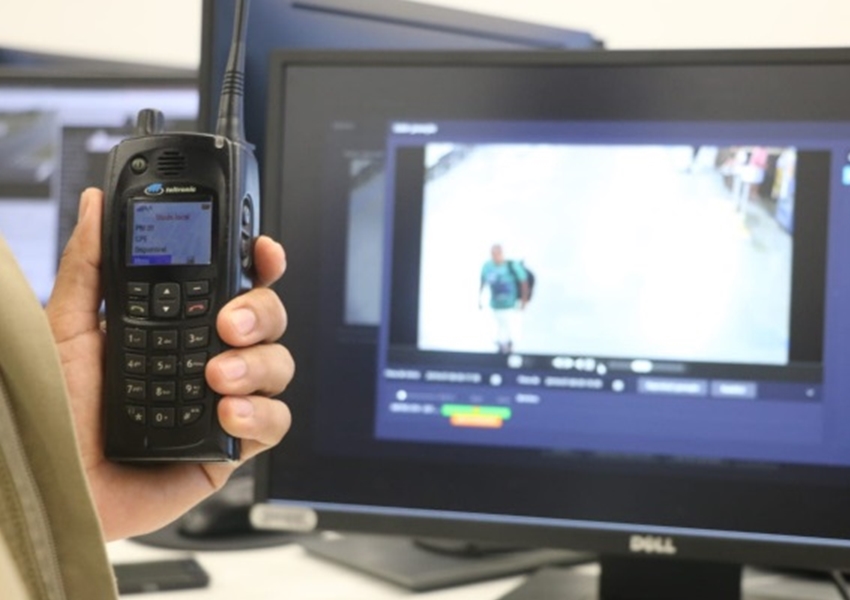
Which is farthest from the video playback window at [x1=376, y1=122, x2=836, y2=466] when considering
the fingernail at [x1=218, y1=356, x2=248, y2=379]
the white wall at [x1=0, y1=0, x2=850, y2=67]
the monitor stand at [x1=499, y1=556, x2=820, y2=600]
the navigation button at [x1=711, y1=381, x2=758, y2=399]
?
the white wall at [x1=0, y1=0, x2=850, y2=67]

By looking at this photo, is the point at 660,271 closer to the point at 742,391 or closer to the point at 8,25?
the point at 742,391

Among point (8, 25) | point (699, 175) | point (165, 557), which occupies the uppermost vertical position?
point (8, 25)

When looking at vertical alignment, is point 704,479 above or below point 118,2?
below

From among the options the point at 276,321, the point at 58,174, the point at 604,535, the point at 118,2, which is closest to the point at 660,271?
the point at 604,535

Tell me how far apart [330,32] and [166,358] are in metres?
0.44

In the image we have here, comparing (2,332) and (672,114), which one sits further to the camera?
(672,114)

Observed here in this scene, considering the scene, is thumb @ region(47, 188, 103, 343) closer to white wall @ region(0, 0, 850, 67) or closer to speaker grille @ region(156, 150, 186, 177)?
speaker grille @ region(156, 150, 186, 177)

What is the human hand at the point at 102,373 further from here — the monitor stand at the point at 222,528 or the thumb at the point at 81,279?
the monitor stand at the point at 222,528

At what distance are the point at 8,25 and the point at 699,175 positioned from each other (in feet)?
Answer: 5.11

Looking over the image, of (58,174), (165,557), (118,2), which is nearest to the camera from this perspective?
(165,557)

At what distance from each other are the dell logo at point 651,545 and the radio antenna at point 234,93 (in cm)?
42

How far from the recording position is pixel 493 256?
2.75 feet

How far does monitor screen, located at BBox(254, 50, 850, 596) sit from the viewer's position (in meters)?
0.79

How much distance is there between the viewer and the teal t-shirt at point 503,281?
83 cm
